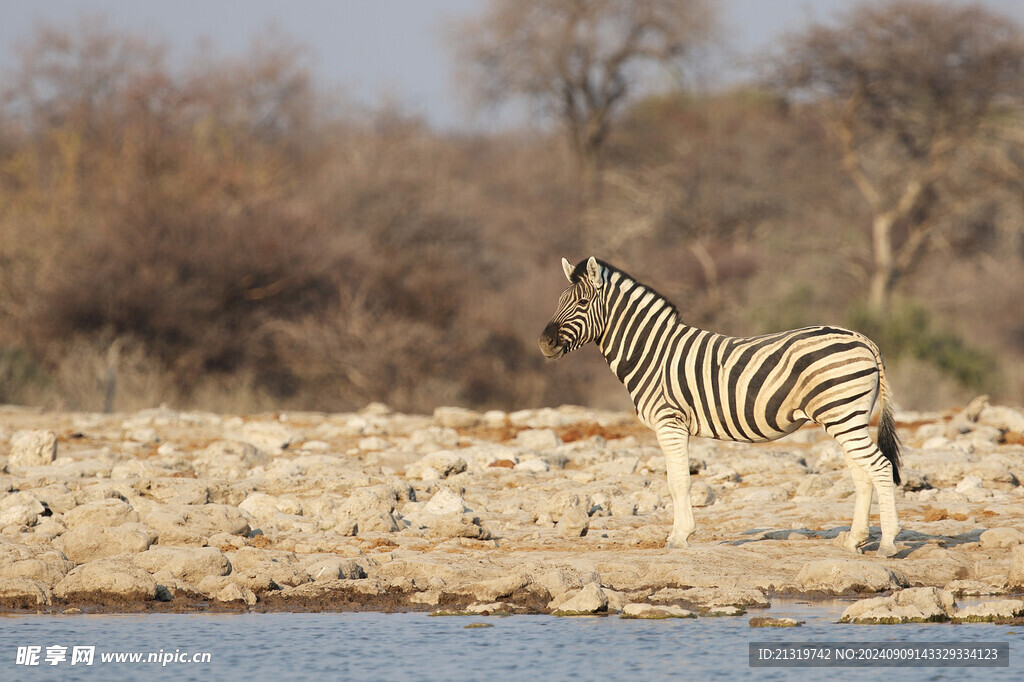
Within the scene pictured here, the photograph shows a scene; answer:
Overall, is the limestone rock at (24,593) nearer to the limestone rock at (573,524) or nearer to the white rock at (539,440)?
the limestone rock at (573,524)

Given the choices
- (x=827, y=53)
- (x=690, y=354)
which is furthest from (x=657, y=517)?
(x=827, y=53)

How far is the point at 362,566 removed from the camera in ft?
30.2

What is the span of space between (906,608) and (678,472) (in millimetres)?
1848

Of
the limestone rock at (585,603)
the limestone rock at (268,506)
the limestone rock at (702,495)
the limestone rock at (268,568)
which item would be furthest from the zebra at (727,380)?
the limestone rock at (268,506)

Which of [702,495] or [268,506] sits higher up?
[702,495]

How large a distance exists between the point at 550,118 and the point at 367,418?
24.0m

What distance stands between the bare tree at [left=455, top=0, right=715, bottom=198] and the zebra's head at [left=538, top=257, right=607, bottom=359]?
28.9m

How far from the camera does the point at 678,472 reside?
31.0ft

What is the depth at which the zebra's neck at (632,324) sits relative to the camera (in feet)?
31.9

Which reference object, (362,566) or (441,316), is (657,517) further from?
(441,316)

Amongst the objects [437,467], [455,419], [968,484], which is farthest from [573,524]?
[455,419]

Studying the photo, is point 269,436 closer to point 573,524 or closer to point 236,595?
point 573,524

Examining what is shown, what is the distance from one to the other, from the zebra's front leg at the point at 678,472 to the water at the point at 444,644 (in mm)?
1112

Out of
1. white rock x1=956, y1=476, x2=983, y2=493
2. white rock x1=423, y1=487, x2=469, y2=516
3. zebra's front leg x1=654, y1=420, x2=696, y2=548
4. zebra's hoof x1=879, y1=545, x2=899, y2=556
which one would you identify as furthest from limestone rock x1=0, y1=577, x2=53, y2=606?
white rock x1=956, y1=476, x2=983, y2=493
